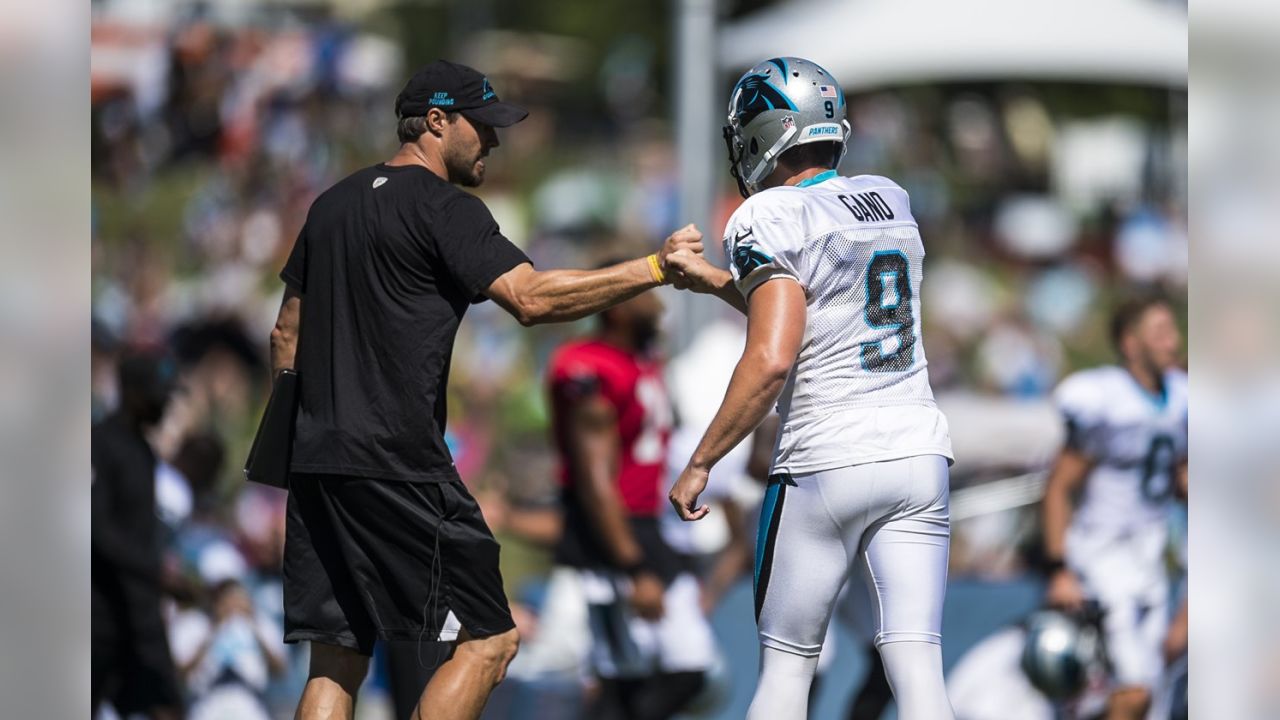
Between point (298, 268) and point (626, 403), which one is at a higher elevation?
point (298, 268)

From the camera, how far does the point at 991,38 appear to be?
12.4 m

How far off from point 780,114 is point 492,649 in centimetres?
164

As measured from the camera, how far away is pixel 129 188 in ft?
40.6

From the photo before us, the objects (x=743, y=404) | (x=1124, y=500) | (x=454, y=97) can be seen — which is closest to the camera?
(x=743, y=404)

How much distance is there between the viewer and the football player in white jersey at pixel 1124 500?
7.35 m

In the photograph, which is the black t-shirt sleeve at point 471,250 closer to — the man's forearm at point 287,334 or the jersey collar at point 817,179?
the man's forearm at point 287,334

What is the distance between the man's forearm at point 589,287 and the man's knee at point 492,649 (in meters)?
0.88

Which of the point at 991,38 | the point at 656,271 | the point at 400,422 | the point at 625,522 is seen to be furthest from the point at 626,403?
the point at 991,38

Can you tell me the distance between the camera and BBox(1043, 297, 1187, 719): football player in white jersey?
735 cm

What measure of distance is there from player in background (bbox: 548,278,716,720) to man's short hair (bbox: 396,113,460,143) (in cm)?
252

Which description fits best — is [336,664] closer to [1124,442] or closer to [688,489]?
[688,489]
